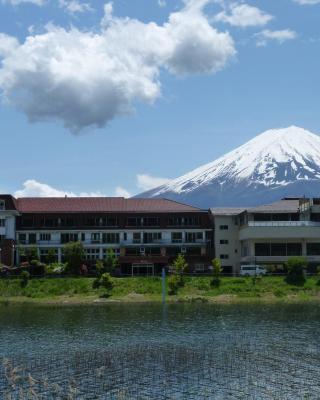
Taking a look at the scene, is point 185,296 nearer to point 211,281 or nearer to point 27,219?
point 211,281

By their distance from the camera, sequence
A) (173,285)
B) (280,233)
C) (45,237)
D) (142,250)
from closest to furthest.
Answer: (173,285) → (280,233) → (142,250) → (45,237)

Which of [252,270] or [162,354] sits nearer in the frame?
[162,354]

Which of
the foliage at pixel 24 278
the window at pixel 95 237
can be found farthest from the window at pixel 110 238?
the foliage at pixel 24 278

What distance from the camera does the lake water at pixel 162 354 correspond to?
24.7 m

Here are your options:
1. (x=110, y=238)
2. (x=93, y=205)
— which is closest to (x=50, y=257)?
(x=110, y=238)

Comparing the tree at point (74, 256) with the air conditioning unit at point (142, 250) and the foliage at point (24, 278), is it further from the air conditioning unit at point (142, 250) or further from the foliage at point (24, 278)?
the air conditioning unit at point (142, 250)

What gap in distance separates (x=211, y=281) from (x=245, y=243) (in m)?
17.8

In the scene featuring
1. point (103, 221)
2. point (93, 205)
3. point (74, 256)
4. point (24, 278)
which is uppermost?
point (93, 205)

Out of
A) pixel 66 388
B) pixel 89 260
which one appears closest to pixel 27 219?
pixel 89 260

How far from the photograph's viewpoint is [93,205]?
90.1 meters

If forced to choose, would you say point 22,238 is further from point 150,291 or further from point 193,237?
point 150,291

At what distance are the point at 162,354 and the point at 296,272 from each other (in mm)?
39852

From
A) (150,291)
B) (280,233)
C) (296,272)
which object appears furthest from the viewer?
(280,233)

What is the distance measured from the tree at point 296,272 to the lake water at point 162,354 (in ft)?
48.6
